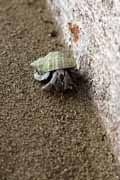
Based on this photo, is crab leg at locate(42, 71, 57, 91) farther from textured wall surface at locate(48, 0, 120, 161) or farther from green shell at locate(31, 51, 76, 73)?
textured wall surface at locate(48, 0, 120, 161)

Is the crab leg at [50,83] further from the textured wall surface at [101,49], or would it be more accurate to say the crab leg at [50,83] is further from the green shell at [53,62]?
the textured wall surface at [101,49]

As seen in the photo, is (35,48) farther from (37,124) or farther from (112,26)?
(112,26)

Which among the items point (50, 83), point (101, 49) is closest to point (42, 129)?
point (50, 83)

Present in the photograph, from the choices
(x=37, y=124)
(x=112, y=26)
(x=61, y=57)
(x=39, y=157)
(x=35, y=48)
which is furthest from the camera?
(x=35, y=48)

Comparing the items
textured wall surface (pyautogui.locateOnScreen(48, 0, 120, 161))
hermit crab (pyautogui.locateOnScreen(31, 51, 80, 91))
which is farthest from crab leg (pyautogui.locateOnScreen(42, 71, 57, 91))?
textured wall surface (pyautogui.locateOnScreen(48, 0, 120, 161))

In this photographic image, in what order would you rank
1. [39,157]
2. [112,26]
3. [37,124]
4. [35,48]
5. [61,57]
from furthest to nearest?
[35,48] → [61,57] → [37,124] → [39,157] → [112,26]

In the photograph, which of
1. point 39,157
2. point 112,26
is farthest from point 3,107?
point 112,26
